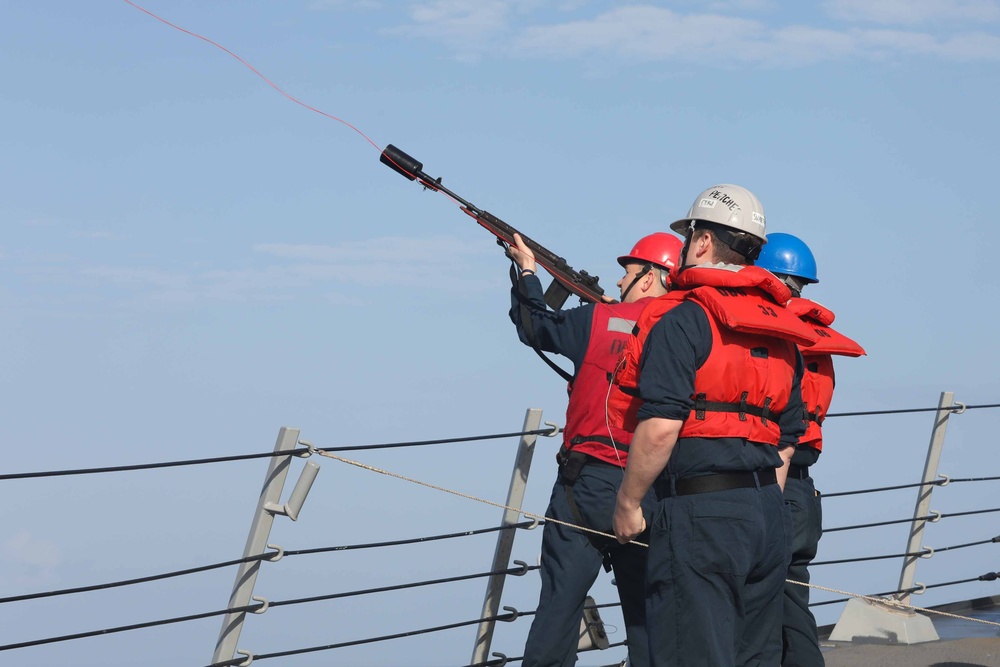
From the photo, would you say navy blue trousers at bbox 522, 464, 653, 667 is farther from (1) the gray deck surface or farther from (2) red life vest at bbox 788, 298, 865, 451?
(1) the gray deck surface

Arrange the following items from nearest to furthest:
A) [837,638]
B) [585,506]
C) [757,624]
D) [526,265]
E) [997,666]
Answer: [757,624] → [585,506] → [526,265] → [997,666] → [837,638]

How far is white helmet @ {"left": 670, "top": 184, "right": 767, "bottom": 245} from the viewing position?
160 inches

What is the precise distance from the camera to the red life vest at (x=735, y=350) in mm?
3799

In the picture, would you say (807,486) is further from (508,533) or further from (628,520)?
(628,520)

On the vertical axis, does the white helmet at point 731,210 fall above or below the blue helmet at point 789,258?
below

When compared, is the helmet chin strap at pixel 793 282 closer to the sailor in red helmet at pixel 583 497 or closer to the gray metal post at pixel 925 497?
the sailor in red helmet at pixel 583 497

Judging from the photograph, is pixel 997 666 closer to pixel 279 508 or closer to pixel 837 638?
pixel 837 638

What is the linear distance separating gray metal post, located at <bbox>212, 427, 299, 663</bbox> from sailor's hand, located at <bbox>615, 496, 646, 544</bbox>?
5.70ft

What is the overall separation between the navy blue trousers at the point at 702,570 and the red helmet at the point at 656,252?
5.02ft

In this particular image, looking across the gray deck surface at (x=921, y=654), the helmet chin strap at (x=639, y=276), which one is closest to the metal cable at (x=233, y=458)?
the helmet chin strap at (x=639, y=276)

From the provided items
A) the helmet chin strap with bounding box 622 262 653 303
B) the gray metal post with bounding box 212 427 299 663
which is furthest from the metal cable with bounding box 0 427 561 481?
the helmet chin strap with bounding box 622 262 653 303

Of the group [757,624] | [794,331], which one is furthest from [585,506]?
[794,331]

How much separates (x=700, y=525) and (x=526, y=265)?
87.2 inches

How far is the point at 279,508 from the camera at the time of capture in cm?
500
